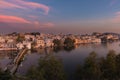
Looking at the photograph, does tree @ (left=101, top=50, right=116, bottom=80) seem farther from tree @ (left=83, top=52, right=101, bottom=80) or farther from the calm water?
the calm water

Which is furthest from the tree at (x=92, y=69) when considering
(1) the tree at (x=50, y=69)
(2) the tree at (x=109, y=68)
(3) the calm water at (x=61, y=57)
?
(3) the calm water at (x=61, y=57)

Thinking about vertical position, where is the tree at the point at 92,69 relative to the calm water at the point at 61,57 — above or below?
above

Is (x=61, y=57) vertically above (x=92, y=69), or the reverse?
(x=92, y=69)

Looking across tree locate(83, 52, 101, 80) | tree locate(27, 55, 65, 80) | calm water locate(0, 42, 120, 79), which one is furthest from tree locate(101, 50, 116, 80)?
calm water locate(0, 42, 120, 79)

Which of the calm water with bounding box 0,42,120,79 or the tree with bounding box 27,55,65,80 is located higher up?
the tree with bounding box 27,55,65,80

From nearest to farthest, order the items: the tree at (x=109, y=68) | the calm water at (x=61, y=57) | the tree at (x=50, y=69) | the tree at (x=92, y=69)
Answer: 1. the tree at (x=50, y=69)
2. the tree at (x=92, y=69)
3. the tree at (x=109, y=68)
4. the calm water at (x=61, y=57)

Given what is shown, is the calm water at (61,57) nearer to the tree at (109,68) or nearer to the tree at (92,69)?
the tree at (92,69)

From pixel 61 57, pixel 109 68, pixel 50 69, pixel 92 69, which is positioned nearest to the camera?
pixel 50 69

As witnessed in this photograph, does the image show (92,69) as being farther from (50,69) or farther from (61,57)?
(61,57)

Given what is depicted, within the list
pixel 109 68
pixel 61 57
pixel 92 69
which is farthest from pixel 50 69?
pixel 61 57

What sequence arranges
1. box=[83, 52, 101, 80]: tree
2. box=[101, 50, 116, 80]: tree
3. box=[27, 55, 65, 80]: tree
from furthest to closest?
box=[101, 50, 116, 80]: tree
box=[83, 52, 101, 80]: tree
box=[27, 55, 65, 80]: tree

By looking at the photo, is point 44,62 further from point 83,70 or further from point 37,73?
point 83,70

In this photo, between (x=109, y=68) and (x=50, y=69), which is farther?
(x=109, y=68)

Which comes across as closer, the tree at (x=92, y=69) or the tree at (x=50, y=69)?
the tree at (x=50, y=69)
